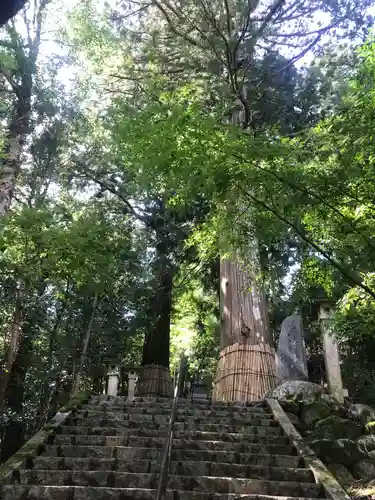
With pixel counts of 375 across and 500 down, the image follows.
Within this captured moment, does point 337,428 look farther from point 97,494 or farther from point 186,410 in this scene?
point 97,494

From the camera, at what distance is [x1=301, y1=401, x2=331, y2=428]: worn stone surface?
6.70 meters

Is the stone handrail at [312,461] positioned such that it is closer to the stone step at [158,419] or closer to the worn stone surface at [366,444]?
the stone step at [158,419]

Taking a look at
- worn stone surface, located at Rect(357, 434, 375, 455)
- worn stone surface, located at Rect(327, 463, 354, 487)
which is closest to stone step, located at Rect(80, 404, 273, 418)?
worn stone surface, located at Rect(327, 463, 354, 487)

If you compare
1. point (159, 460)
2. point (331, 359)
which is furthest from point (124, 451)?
point (331, 359)

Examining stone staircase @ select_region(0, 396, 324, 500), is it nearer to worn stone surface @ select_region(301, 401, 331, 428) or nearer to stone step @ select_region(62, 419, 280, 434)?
stone step @ select_region(62, 419, 280, 434)

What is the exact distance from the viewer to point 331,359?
8789 mm

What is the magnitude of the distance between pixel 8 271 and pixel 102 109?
332 inches

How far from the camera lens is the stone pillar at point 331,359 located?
8.46 m

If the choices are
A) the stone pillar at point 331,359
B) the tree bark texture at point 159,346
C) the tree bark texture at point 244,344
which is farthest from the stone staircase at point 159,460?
the tree bark texture at point 159,346

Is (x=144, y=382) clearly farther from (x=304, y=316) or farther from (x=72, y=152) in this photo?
(x=72, y=152)

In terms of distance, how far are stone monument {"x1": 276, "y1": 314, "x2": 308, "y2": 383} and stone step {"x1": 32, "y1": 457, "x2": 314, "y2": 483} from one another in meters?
3.43

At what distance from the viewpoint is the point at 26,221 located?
5.12 metres

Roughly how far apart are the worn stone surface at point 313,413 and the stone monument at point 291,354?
111 centimetres

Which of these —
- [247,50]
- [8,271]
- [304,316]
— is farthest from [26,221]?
[304,316]
